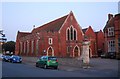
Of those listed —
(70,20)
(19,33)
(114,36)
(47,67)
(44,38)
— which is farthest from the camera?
(19,33)

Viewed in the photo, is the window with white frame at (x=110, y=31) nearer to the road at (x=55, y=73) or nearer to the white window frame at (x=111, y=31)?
the white window frame at (x=111, y=31)

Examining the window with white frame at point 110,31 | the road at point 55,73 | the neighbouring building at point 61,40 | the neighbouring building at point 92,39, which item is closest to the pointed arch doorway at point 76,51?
the neighbouring building at point 61,40

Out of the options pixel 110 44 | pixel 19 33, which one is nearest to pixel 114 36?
pixel 110 44

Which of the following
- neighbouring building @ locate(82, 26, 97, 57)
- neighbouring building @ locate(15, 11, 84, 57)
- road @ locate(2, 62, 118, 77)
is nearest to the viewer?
road @ locate(2, 62, 118, 77)

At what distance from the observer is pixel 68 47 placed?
58031 millimetres

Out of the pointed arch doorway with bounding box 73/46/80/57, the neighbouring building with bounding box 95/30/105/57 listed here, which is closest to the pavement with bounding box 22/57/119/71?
the pointed arch doorway with bounding box 73/46/80/57

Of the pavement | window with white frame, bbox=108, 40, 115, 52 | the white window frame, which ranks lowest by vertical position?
the pavement

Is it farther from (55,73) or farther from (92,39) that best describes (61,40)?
(55,73)

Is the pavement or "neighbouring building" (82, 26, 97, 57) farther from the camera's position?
"neighbouring building" (82, 26, 97, 57)

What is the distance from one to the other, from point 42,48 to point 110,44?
17.2 meters

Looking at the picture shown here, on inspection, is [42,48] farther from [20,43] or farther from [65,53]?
[20,43]

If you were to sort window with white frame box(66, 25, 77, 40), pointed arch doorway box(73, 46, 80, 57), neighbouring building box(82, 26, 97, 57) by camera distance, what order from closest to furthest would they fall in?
pointed arch doorway box(73, 46, 80, 57)
window with white frame box(66, 25, 77, 40)
neighbouring building box(82, 26, 97, 57)

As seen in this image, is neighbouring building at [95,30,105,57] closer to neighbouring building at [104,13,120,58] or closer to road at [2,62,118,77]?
neighbouring building at [104,13,120,58]

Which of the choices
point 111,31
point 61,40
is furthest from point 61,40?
point 111,31
